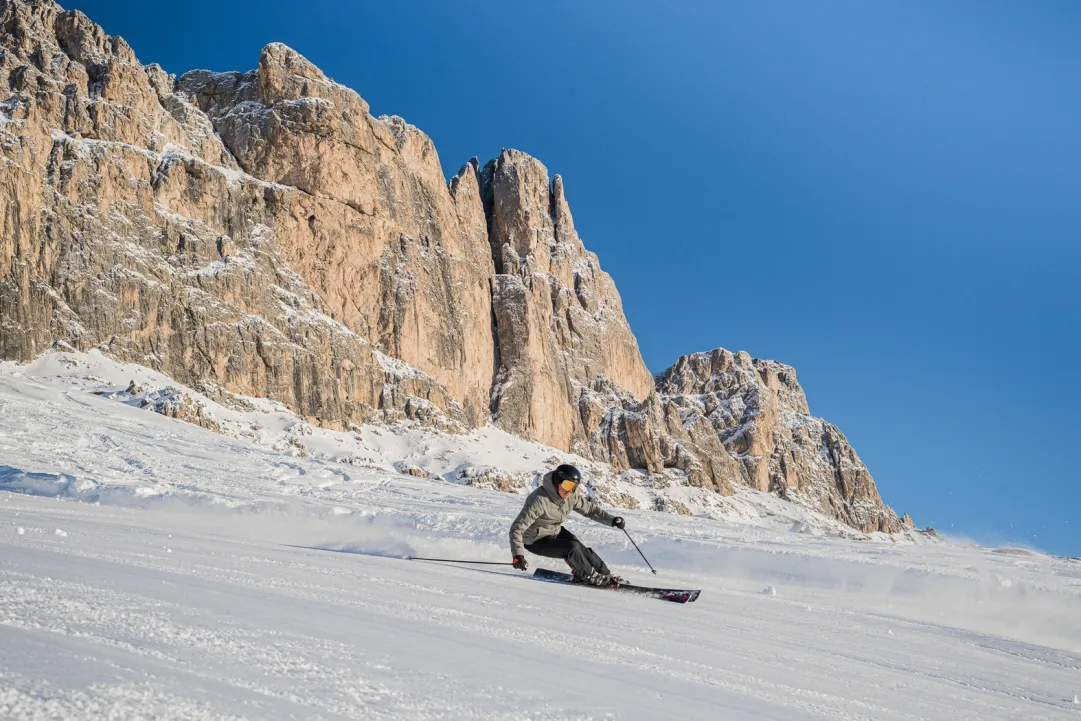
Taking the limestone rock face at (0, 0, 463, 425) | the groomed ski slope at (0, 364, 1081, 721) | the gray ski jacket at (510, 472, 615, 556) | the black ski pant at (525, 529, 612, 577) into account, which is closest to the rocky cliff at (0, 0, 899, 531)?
the limestone rock face at (0, 0, 463, 425)

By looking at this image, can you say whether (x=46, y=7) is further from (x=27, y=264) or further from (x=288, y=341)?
(x=288, y=341)

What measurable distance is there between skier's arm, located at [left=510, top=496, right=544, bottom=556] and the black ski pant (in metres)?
0.24

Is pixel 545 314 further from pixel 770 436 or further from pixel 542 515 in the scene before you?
pixel 542 515

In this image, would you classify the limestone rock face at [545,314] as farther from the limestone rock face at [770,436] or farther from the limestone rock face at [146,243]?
the limestone rock face at [146,243]

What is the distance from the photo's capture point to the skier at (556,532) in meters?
7.96

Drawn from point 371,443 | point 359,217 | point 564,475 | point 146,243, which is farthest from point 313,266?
point 564,475

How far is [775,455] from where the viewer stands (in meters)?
143

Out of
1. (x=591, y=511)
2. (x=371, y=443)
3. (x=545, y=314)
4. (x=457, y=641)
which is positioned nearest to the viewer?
(x=457, y=641)

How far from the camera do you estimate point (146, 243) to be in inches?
2972

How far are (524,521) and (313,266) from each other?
298 ft

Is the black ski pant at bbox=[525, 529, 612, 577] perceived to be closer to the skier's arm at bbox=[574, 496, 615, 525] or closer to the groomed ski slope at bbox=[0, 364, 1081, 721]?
the skier's arm at bbox=[574, 496, 615, 525]

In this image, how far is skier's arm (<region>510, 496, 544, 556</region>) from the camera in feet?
26.5

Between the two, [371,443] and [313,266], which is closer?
[371,443]

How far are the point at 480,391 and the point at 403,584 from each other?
102m
